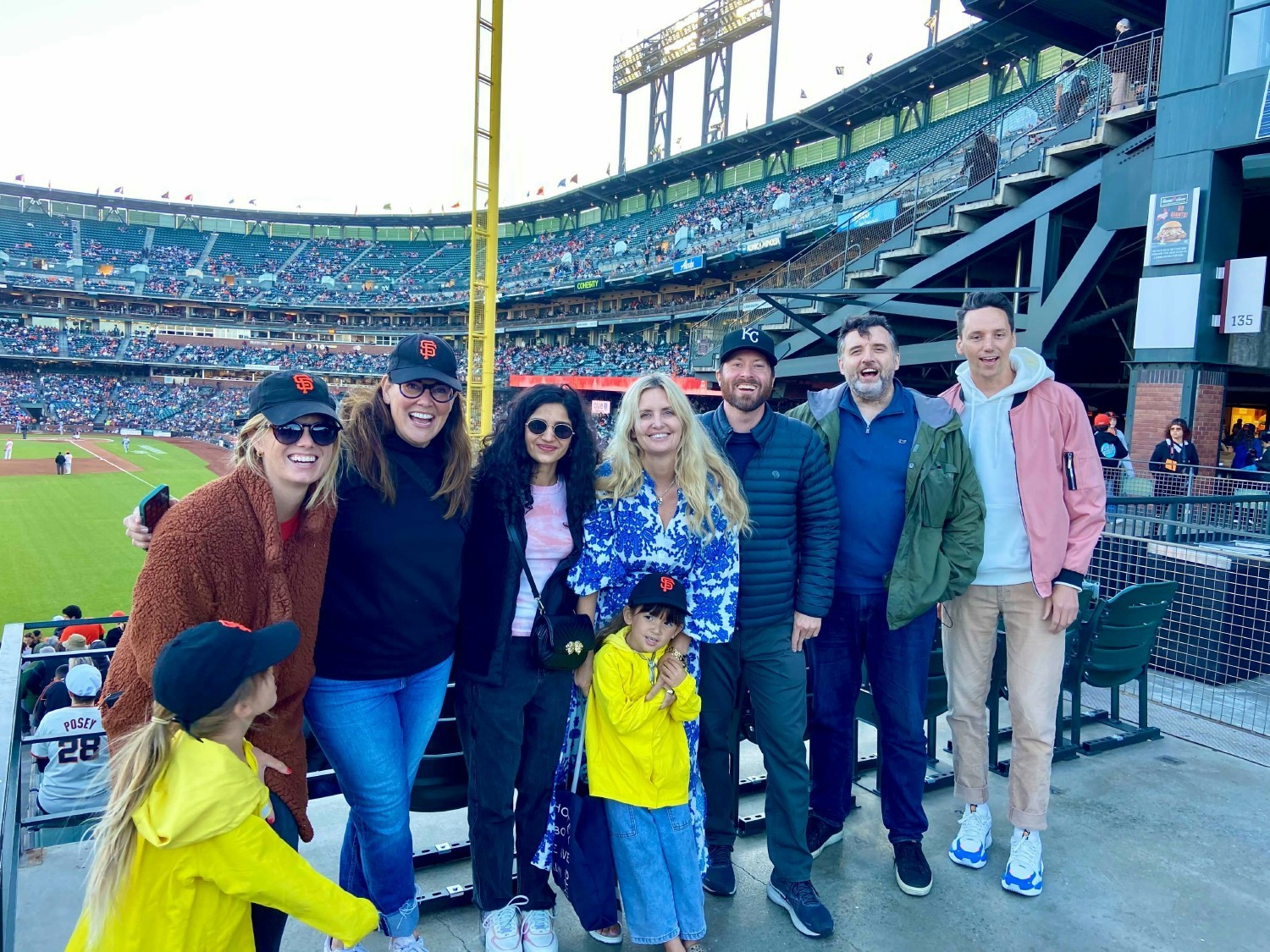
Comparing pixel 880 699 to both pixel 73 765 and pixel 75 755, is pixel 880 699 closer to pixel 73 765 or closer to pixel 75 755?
pixel 75 755

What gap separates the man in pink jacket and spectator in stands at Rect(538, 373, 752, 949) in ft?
3.86

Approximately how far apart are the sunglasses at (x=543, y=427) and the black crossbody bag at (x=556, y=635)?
0.35 metres

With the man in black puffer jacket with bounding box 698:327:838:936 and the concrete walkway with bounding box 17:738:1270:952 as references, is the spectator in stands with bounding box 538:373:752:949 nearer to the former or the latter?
the man in black puffer jacket with bounding box 698:327:838:936

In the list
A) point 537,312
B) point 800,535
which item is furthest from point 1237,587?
point 537,312

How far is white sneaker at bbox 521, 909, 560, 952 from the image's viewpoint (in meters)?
2.57

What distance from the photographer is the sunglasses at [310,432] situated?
2.19 m

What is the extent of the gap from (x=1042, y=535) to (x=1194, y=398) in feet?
29.8

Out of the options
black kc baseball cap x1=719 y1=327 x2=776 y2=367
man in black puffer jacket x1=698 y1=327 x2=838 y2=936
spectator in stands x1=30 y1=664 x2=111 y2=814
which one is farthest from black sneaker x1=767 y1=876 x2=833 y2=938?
spectator in stands x1=30 y1=664 x2=111 y2=814

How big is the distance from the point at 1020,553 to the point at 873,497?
73 centimetres

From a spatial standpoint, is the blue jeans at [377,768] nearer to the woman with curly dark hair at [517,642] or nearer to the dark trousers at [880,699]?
the woman with curly dark hair at [517,642]

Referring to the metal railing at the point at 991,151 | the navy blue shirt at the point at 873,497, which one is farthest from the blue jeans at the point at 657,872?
the metal railing at the point at 991,151

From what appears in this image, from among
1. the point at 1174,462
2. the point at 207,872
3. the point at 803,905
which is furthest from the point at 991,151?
the point at 207,872

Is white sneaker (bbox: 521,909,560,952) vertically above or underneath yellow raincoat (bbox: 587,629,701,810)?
underneath

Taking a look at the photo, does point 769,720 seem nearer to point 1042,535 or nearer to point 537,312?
point 1042,535
